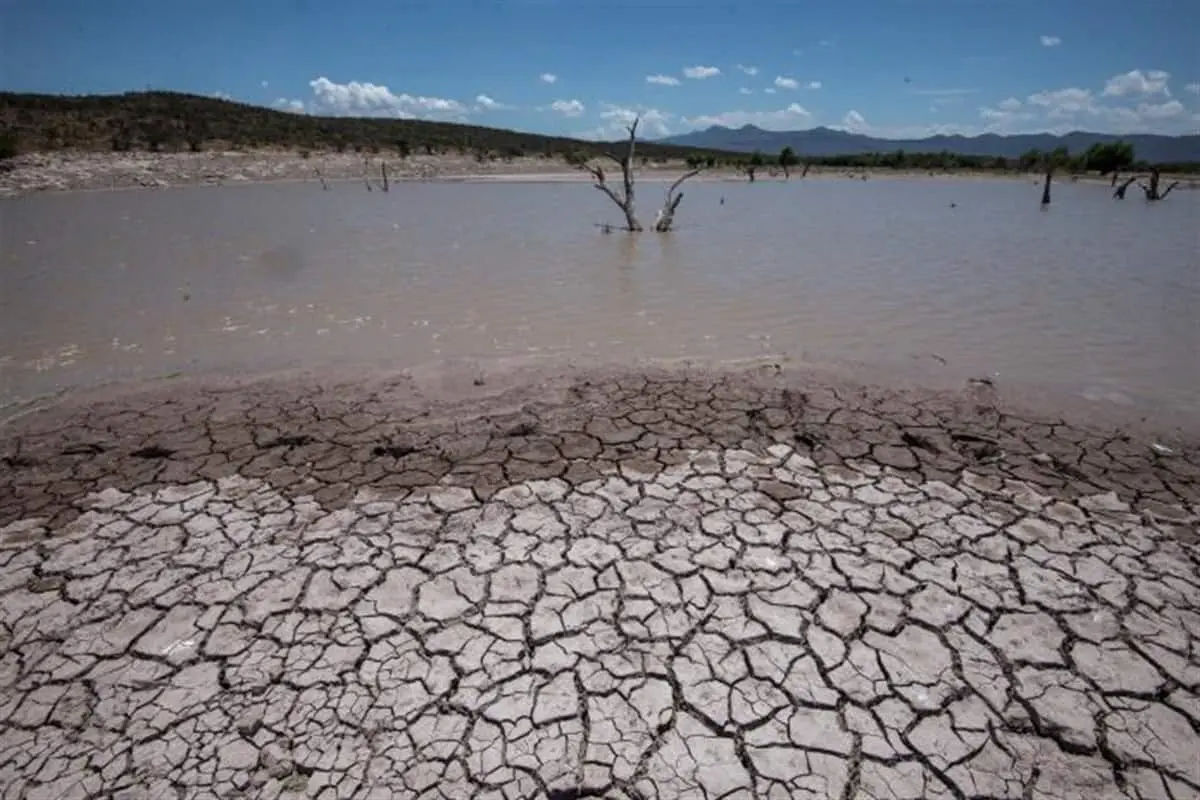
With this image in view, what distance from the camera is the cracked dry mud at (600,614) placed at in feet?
7.36

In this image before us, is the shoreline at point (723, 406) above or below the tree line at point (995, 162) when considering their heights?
below

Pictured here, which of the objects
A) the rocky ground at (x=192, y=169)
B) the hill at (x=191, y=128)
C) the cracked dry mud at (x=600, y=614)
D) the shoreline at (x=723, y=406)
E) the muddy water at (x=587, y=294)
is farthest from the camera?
the hill at (x=191, y=128)

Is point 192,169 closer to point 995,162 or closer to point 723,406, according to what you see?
point 723,406

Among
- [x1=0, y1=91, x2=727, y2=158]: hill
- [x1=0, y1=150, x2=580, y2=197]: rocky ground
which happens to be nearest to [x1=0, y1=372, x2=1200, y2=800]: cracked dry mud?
[x1=0, y1=150, x2=580, y2=197]: rocky ground

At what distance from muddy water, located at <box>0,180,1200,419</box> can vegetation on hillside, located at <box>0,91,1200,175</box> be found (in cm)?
1669

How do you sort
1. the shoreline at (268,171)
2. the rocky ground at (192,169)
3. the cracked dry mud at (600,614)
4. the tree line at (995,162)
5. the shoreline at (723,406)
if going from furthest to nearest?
the tree line at (995,162) < the shoreline at (268,171) < the rocky ground at (192,169) < the shoreline at (723,406) < the cracked dry mud at (600,614)

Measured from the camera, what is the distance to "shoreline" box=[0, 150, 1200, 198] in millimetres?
24594

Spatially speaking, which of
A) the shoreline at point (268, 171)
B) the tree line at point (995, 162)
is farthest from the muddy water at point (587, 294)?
the tree line at point (995, 162)

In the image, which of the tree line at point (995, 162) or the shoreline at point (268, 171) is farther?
the tree line at point (995, 162)

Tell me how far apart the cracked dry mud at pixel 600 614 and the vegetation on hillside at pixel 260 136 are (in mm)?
29821

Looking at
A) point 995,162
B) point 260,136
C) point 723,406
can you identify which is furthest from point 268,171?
point 995,162

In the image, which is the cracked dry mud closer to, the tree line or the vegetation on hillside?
the vegetation on hillside

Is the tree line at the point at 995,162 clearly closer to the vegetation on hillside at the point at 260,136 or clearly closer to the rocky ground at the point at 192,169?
the vegetation on hillside at the point at 260,136

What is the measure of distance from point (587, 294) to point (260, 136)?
123 feet
